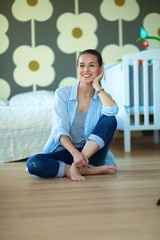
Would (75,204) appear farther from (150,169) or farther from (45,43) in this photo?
(45,43)

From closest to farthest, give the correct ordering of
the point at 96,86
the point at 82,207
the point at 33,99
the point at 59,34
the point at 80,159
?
the point at 82,207, the point at 80,159, the point at 96,86, the point at 33,99, the point at 59,34

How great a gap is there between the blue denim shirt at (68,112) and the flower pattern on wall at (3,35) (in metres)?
2.02

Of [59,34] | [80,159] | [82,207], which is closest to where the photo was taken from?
[82,207]

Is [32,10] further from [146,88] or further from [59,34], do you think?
[146,88]

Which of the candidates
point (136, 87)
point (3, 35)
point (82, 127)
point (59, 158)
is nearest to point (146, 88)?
point (136, 87)

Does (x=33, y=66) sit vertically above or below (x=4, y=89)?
above

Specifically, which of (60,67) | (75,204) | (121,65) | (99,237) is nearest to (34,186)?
(75,204)

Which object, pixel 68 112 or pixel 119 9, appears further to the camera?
pixel 119 9

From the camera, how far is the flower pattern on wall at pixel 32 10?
3.43m

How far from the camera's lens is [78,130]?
163 centimetres

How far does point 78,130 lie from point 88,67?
33cm

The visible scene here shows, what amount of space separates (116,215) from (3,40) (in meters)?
2.88

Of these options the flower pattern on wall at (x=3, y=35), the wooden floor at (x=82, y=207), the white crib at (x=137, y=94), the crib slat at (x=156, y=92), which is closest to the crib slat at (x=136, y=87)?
the white crib at (x=137, y=94)

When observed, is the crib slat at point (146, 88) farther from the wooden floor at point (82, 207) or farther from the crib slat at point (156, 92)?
the wooden floor at point (82, 207)
